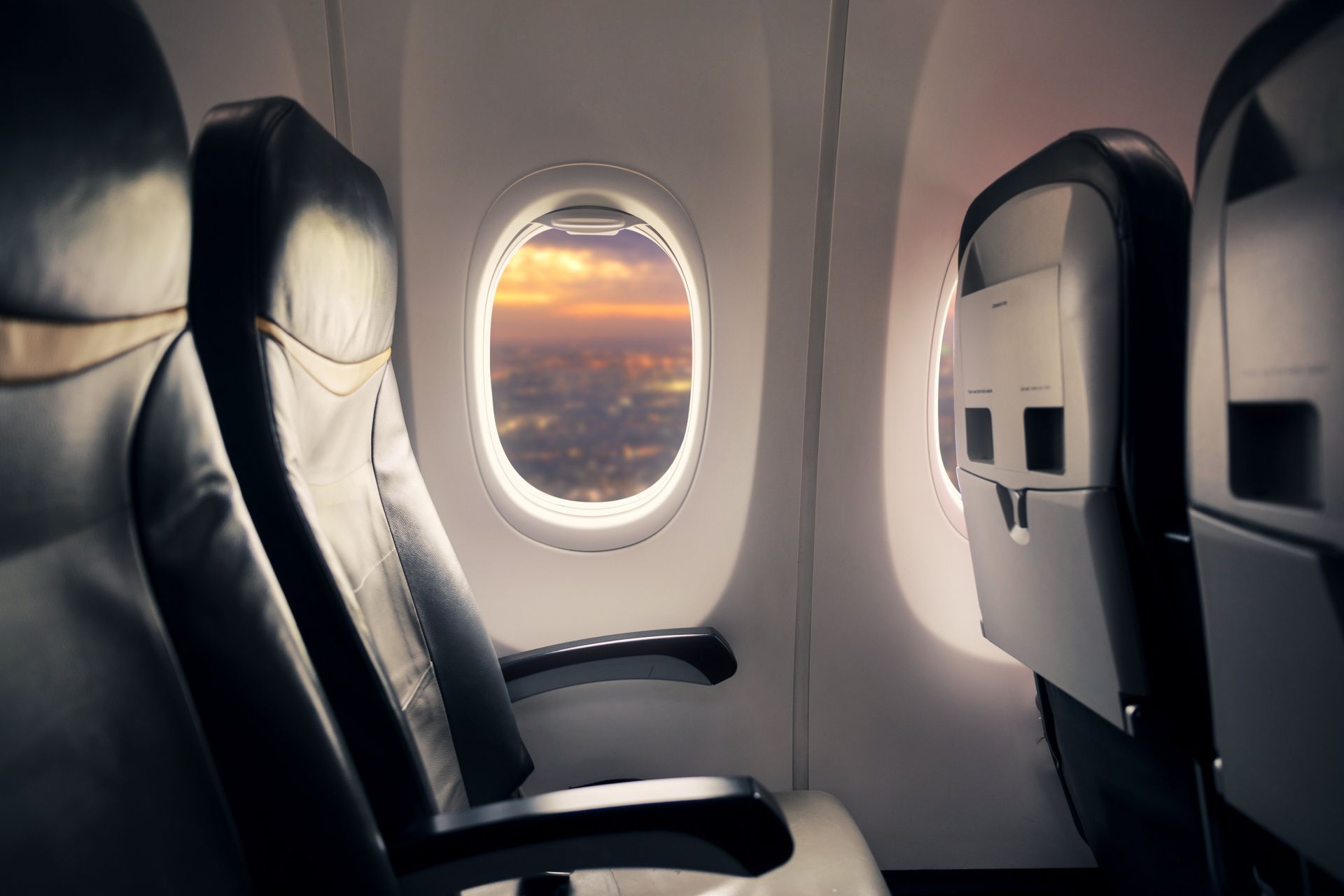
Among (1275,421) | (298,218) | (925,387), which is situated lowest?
(1275,421)

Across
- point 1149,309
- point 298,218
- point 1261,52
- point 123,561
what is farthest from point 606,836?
point 1261,52

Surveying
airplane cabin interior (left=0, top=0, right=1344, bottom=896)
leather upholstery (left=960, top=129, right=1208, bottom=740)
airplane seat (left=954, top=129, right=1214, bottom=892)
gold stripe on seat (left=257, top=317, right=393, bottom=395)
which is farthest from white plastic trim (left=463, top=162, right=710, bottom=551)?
leather upholstery (left=960, top=129, right=1208, bottom=740)

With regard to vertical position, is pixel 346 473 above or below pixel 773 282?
below

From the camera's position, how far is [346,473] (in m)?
1.06

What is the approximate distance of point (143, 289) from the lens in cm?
60

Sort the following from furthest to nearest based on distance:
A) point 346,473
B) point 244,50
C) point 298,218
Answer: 1. point 244,50
2. point 346,473
3. point 298,218

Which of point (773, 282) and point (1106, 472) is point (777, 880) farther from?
point (773, 282)

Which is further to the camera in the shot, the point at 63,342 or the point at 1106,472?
the point at 1106,472

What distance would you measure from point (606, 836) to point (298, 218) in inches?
30.8

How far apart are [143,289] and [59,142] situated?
0.44ft

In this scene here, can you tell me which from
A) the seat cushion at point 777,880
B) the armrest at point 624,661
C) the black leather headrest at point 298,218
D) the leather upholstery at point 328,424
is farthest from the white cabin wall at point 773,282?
the black leather headrest at point 298,218

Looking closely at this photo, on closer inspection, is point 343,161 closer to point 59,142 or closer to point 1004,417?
point 59,142

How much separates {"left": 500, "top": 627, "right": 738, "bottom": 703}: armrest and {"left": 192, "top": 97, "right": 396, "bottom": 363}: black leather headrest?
0.81 m

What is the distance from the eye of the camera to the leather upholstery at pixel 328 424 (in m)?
0.78
